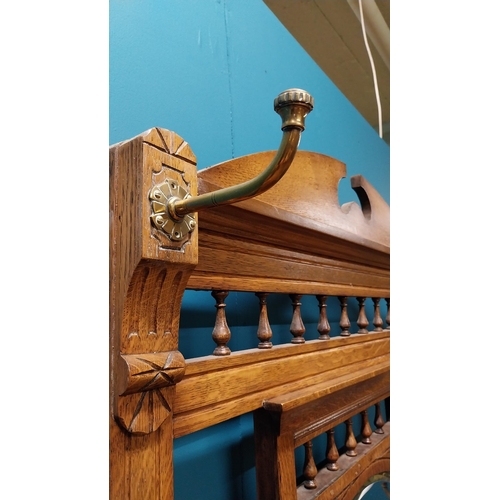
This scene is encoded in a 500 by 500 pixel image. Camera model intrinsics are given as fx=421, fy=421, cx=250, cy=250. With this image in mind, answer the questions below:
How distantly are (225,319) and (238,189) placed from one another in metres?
0.19

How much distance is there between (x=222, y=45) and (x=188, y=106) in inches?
6.1

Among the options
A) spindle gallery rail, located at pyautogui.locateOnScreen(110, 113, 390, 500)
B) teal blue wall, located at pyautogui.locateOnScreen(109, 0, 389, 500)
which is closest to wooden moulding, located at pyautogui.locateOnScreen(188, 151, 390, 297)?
spindle gallery rail, located at pyautogui.locateOnScreen(110, 113, 390, 500)

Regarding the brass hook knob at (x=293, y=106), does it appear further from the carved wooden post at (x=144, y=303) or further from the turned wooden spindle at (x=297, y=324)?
the turned wooden spindle at (x=297, y=324)

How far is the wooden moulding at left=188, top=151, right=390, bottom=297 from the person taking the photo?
0.41 meters

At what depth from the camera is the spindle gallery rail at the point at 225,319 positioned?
1.04 feet

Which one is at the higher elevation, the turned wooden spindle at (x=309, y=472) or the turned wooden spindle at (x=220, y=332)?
the turned wooden spindle at (x=220, y=332)

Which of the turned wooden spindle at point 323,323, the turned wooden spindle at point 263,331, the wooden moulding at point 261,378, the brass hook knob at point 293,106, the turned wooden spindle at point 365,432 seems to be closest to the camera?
the brass hook knob at point 293,106

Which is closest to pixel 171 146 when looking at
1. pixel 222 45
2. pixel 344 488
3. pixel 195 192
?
pixel 195 192

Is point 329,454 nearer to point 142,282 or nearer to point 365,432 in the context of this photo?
point 365,432

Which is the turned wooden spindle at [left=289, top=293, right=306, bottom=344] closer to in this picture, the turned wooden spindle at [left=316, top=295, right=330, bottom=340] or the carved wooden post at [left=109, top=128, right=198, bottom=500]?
the turned wooden spindle at [left=316, top=295, right=330, bottom=340]

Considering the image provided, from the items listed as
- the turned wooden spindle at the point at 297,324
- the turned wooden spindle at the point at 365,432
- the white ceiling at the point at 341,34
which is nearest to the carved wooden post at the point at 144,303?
the turned wooden spindle at the point at 297,324

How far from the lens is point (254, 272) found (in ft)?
1.54

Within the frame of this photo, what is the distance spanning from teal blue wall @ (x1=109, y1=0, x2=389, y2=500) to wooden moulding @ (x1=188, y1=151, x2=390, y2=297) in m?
0.11
